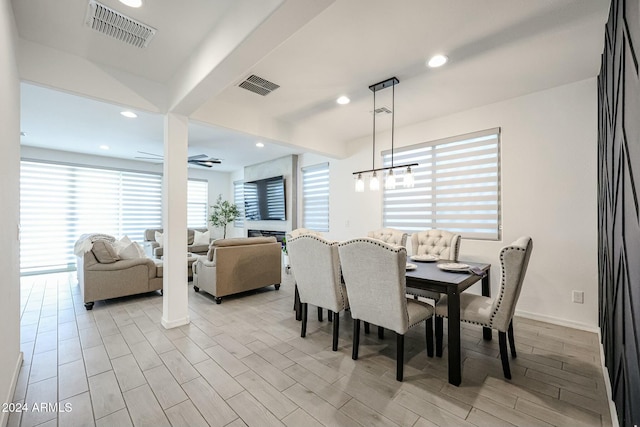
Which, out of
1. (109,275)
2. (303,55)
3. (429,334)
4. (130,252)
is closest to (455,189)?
(429,334)

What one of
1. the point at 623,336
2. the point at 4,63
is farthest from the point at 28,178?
the point at 623,336

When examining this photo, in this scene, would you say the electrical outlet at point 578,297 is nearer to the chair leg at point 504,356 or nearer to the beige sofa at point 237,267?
the chair leg at point 504,356

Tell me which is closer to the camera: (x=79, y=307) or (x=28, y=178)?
(x=79, y=307)

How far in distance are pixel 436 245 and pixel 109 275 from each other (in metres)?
4.37

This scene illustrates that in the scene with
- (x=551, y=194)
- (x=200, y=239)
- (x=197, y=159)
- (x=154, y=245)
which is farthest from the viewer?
(x=200, y=239)

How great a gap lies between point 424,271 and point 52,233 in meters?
7.55

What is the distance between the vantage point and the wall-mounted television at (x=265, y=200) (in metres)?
6.48

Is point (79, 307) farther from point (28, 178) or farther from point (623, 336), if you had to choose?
point (623, 336)

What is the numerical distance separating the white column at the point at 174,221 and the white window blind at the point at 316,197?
3065mm

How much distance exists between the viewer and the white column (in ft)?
9.65

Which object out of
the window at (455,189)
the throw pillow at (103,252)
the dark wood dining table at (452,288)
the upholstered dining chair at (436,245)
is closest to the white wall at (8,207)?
the throw pillow at (103,252)

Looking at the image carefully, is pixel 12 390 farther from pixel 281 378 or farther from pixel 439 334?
pixel 439 334

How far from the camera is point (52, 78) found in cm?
234

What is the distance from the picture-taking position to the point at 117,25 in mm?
2096
